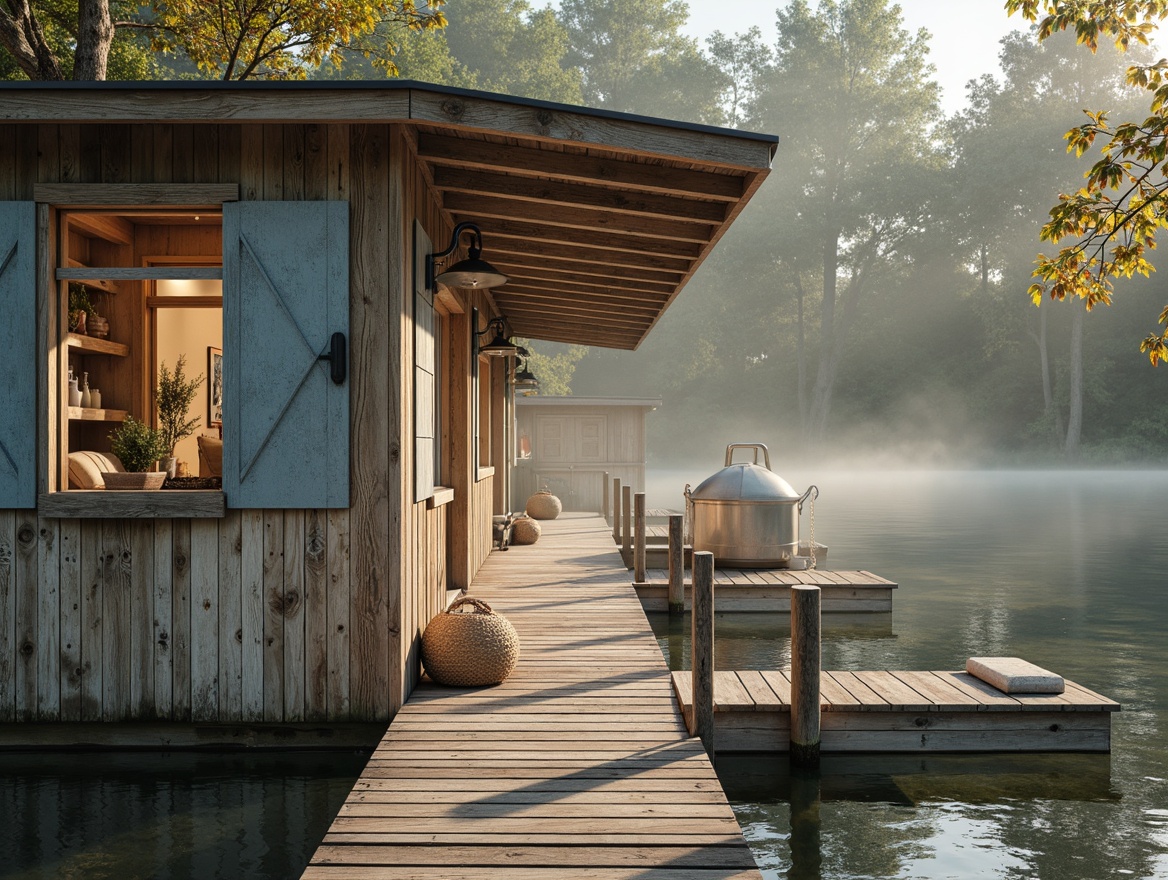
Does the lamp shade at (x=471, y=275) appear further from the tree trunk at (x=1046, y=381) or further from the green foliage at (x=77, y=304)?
the tree trunk at (x=1046, y=381)

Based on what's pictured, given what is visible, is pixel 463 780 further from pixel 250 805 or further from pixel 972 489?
pixel 972 489

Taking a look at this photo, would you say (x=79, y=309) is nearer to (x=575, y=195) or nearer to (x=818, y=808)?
(x=575, y=195)

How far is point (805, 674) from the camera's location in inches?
227

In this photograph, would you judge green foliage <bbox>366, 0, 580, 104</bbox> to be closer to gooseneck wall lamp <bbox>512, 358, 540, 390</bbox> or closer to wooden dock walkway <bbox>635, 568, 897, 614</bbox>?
gooseneck wall lamp <bbox>512, 358, 540, 390</bbox>

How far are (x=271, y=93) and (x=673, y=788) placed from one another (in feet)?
11.9

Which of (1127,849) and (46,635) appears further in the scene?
(46,635)

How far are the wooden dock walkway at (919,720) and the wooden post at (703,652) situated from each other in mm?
547

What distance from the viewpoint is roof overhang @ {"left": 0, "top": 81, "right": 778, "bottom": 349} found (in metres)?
5.05

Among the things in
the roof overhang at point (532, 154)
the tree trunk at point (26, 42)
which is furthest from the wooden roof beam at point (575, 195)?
the tree trunk at point (26, 42)

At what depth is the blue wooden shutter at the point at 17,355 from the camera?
5262 mm

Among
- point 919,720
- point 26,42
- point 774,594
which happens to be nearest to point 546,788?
point 919,720

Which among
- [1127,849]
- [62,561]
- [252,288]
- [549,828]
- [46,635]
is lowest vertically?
[1127,849]

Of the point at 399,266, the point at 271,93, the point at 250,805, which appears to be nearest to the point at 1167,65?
the point at 399,266

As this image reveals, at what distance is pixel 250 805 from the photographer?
4973mm
